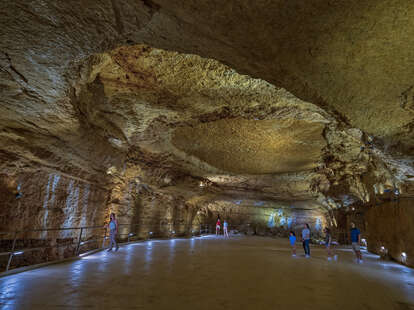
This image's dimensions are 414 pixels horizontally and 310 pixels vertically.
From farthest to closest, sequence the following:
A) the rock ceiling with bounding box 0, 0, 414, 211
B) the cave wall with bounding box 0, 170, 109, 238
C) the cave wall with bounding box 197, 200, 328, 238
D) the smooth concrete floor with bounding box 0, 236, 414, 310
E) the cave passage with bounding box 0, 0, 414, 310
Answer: the cave wall with bounding box 197, 200, 328, 238, the cave wall with bounding box 0, 170, 109, 238, the smooth concrete floor with bounding box 0, 236, 414, 310, the cave passage with bounding box 0, 0, 414, 310, the rock ceiling with bounding box 0, 0, 414, 211

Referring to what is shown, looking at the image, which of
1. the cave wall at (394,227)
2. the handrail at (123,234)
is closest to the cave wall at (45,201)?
the handrail at (123,234)

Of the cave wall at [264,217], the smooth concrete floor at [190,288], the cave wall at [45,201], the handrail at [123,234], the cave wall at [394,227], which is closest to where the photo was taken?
the smooth concrete floor at [190,288]

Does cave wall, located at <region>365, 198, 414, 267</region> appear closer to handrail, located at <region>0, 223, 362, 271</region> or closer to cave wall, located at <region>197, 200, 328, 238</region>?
handrail, located at <region>0, 223, 362, 271</region>

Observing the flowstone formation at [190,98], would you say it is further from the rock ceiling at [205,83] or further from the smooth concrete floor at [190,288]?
the smooth concrete floor at [190,288]

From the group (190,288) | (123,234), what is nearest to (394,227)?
(190,288)

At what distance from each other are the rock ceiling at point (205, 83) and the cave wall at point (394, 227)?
89 centimetres

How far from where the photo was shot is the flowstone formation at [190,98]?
9.77ft

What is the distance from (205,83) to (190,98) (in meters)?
0.88

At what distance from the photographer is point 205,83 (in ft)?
19.1

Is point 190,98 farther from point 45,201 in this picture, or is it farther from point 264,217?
point 264,217

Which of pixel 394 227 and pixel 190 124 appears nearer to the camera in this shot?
pixel 190 124

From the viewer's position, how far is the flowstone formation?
2979mm

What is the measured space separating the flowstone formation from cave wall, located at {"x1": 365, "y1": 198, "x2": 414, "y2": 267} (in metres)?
0.32

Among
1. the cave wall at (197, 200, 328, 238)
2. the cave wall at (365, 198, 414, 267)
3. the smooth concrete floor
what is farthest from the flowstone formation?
the cave wall at (197, 200, 328, 238)
